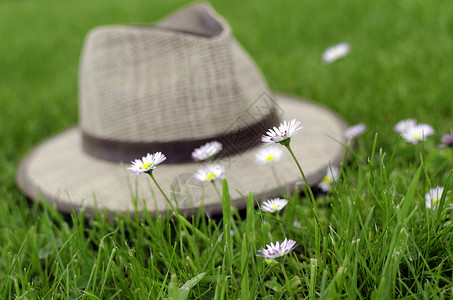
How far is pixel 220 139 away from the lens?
174cm

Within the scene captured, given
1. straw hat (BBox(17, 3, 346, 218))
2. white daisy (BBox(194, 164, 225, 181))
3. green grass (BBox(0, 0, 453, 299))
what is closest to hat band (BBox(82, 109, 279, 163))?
straw hat (BBox(17, 3, 346, 218))

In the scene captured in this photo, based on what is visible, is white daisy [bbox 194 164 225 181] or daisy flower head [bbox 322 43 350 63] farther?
daisy flower head [bbox 322 43 350 63]

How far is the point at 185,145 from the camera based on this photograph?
5.72 ft

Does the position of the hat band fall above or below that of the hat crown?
below

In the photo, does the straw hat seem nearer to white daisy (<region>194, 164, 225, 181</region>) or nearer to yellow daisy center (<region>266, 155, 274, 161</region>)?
yellow daisy center (<region>266, 155, 274, 161</region>)

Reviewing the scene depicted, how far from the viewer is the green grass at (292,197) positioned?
1.07 m

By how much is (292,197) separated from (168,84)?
2.07ft

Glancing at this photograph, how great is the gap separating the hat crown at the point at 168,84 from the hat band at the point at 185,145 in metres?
0.02

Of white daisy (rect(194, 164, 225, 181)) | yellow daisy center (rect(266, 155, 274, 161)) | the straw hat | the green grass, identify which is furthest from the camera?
the straw hat

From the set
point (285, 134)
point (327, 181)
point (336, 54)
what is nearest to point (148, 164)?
point (285, 134)

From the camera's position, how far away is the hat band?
1744 mm

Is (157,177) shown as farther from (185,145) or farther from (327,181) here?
(327,181)

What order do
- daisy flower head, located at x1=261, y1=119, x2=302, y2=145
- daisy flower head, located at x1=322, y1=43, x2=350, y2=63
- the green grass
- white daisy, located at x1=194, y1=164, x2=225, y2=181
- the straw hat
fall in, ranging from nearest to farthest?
1. daisy flower head, located at x1=261, y1=119, x2=302, y2=145
2. the green grass
3. white daisy, located at x1=194, y1=164, x2=225, y2=181
4. the straw hat
5. daisy flower head, located at x1=322, y1=43, x2=350, y2=63

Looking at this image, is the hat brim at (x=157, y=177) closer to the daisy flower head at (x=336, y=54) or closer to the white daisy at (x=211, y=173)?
the white daisy at (x=211, y=173)
